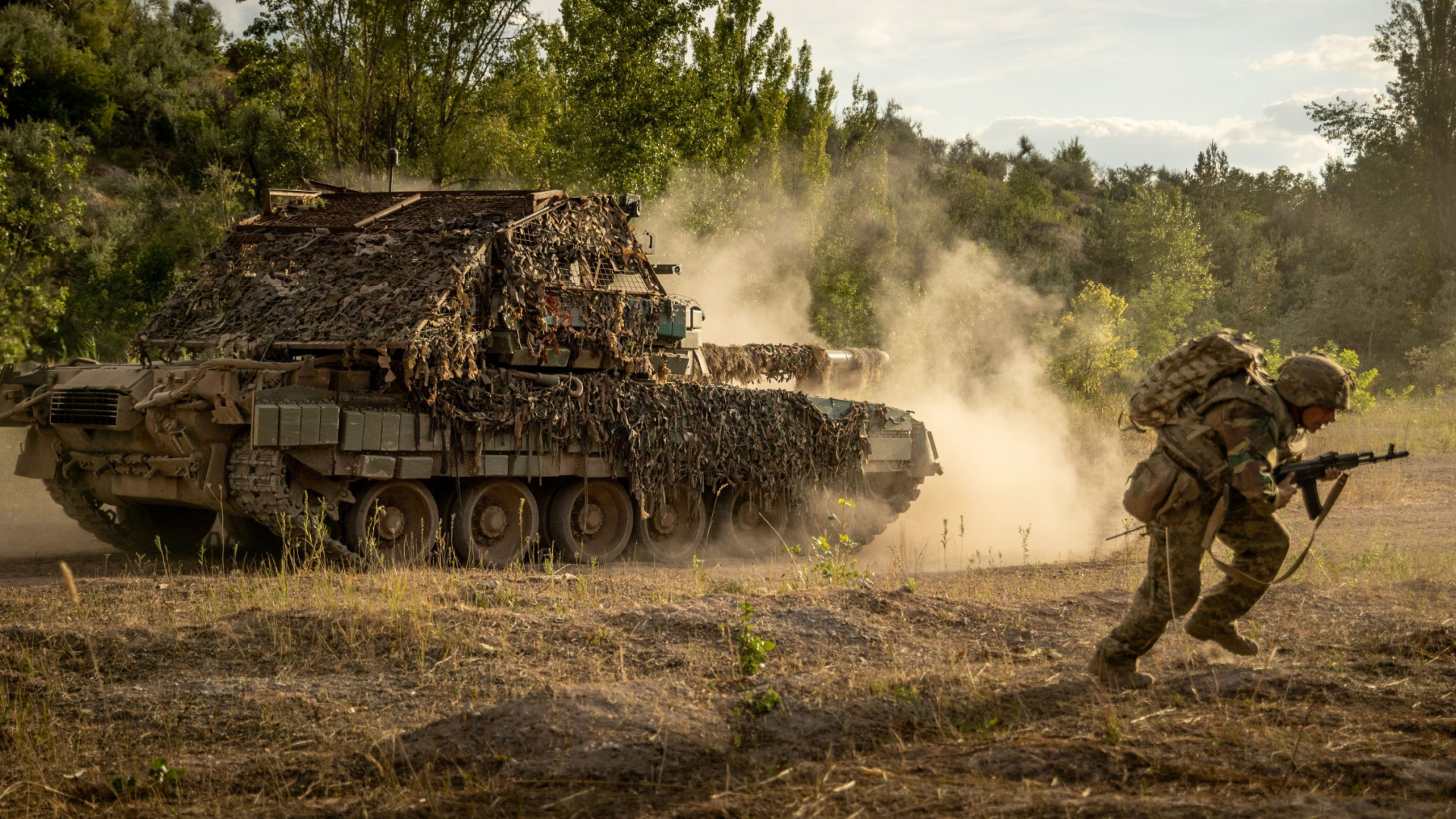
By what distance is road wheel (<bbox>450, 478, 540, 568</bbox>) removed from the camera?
11.2m

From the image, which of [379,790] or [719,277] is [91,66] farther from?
[379,790]

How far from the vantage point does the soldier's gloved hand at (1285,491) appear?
19.2 feet

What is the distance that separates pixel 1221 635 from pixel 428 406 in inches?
251

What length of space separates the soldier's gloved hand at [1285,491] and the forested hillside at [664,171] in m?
14.9

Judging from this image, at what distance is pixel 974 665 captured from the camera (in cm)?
680

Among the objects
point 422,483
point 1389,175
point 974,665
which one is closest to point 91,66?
point 422,483

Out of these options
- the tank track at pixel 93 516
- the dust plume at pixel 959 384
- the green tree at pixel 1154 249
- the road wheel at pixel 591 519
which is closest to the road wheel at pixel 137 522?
the tank track at pixel 93 516

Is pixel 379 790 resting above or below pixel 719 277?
below

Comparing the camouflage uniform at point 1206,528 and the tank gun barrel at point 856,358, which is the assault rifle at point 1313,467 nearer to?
the camouflage uniform at point 1206,528

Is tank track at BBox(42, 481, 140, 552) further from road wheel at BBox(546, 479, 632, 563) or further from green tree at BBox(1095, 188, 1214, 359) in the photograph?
green tree at BBox(1095, 188, 1214, 359)

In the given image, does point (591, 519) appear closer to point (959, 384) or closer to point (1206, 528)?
point (1206, 528)

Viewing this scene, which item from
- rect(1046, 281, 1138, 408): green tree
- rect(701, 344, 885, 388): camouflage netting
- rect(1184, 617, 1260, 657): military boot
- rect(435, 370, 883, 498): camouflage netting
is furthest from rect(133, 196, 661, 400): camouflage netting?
rect(1046, 281, 1138, 408): green tree

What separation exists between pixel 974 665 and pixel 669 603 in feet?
6.31

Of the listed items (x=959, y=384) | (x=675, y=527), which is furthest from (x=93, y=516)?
(x=959, y=384)
